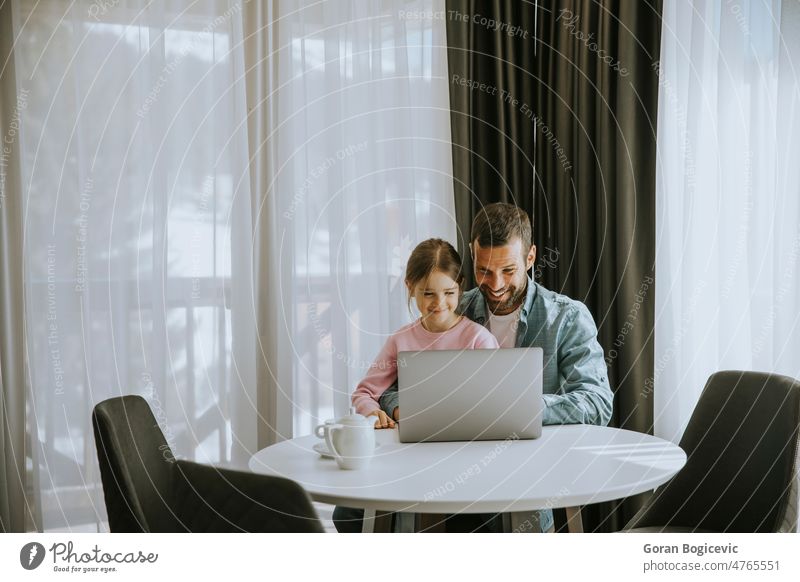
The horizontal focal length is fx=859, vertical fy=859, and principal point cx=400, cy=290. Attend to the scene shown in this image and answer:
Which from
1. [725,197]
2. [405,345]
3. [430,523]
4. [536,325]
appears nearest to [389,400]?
[405,345]

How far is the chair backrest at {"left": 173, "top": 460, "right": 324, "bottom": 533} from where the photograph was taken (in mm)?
1102

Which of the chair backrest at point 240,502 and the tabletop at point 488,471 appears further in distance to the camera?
the tabletop at point 488,471

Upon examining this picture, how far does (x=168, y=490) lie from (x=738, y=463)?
116 centimetres

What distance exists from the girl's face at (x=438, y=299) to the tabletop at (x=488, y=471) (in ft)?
1.52

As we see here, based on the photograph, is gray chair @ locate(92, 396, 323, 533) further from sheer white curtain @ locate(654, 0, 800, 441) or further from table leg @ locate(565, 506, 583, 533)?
sheer white curtain @ locate(654, 0, 800, 441)

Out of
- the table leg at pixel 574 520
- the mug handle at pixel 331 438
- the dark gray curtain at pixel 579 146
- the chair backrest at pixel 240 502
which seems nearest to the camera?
the chair backrest at pixel 240 502

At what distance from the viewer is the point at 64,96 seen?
2.78 metres

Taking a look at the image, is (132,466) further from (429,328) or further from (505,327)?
(505,327)

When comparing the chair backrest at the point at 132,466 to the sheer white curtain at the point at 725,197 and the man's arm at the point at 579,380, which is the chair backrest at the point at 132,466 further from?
the sheer white curtain at the point at 725,197

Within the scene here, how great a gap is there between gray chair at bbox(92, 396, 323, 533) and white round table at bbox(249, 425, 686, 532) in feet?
0.63

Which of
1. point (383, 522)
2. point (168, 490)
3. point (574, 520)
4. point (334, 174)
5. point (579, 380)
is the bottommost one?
point (383, 522)

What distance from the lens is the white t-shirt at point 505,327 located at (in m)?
2.37

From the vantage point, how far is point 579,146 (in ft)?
9.23

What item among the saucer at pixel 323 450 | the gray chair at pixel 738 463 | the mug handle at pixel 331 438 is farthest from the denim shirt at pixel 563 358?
the mug handle at pixel 331 438
